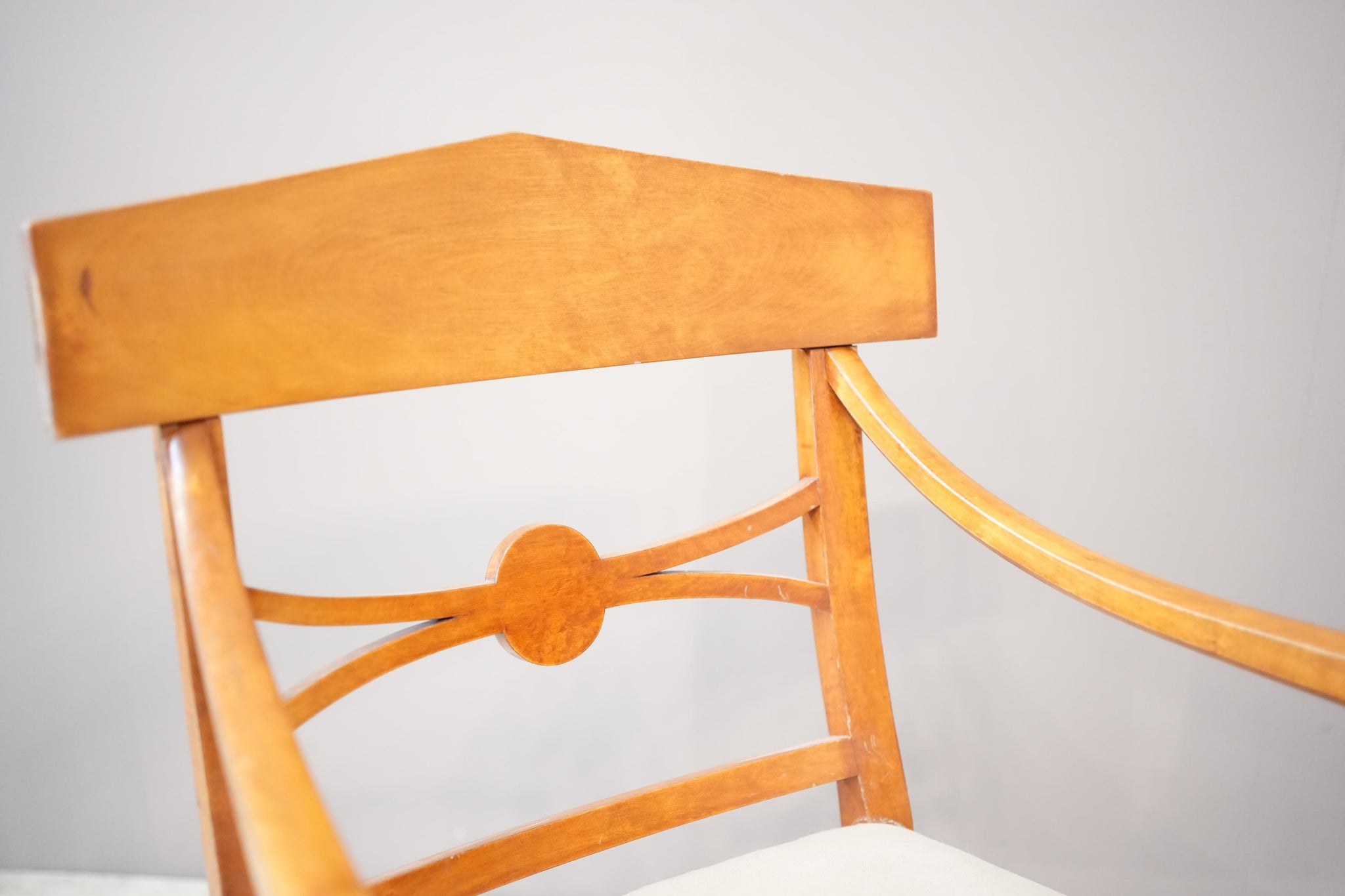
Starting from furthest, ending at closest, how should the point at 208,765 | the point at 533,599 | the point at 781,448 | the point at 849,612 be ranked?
the point at 781,448
the point at 849,612
the point at 533,599
the point at 208,765

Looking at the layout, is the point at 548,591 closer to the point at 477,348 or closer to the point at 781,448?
the point at 477,348

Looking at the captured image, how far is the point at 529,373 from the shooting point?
0.49m

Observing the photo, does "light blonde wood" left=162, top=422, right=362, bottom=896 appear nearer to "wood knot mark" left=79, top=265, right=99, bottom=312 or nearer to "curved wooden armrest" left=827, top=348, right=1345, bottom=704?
"wood knot mark" left=79, top=265, right=99, bottom=312

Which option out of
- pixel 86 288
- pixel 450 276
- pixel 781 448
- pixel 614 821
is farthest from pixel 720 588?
pixel 781 448

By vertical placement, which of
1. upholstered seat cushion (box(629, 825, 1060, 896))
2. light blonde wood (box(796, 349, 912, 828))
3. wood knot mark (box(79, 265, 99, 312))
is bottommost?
upholstered seat cushion (box(629, 825, 1060, 896))

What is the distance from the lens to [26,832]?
128 cm

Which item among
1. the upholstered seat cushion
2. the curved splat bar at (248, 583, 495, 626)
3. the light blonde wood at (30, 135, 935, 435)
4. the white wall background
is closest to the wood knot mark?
the light blonde wood at (30, 135, 935, 435)

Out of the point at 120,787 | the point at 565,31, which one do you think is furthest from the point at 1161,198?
the point at 120,787

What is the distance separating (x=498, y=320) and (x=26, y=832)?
4.15 feet

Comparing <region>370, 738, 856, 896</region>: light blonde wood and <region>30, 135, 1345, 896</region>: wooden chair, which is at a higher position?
<region>30, 135, 1345, 896</region>: wooden chair

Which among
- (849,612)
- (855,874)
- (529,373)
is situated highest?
(529,373)

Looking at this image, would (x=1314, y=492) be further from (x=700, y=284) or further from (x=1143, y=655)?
(x=700, y=284)

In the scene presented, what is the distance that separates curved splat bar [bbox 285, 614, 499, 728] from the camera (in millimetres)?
440

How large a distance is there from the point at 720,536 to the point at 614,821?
0.18 metres
